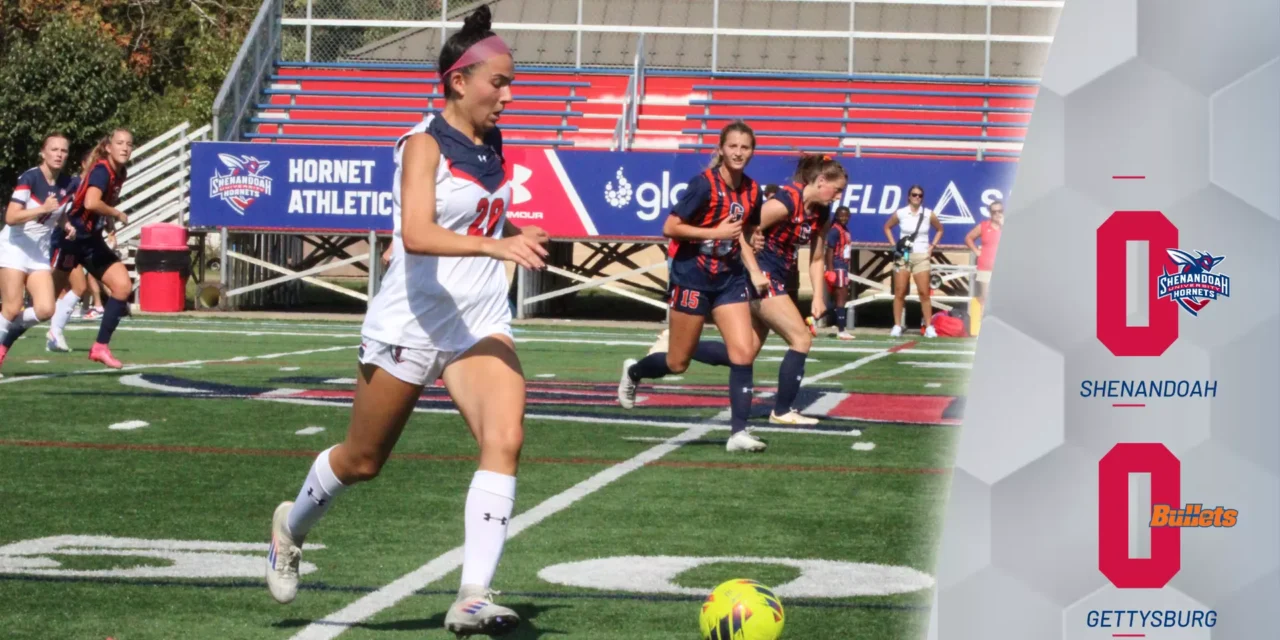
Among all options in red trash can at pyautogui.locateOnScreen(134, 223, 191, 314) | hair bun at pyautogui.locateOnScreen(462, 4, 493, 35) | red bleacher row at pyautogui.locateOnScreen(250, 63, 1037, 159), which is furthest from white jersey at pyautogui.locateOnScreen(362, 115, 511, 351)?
red bleacher row at pyautogui.locateOnScreen(250, 63, 1037, 159)

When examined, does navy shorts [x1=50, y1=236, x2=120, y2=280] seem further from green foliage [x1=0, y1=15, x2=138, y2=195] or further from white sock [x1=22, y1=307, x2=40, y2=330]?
green foliage [x1=0, y1=15, x2=138, y2=195]

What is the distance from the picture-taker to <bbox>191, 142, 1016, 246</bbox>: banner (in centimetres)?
2391

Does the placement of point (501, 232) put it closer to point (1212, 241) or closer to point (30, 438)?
point (1212, 241)

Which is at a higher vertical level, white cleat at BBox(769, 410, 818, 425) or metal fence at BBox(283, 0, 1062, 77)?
metal fence at BBox(283, 0, 1062, 77)

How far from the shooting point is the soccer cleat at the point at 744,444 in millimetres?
9539

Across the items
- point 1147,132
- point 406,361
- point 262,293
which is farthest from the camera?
point 262,293

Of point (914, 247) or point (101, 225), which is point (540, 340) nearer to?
point (914, 247)

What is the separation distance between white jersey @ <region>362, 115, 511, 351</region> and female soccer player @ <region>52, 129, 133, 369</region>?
353 inches

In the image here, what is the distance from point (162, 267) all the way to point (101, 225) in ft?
37.1

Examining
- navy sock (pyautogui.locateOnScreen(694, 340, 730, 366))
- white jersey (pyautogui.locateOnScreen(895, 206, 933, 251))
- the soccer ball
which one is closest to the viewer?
the soccer ball

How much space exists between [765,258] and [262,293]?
1737cm

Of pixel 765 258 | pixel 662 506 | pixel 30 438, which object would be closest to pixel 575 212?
pixel 765 258

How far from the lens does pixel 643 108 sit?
93.2ft

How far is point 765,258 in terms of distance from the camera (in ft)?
35.7
